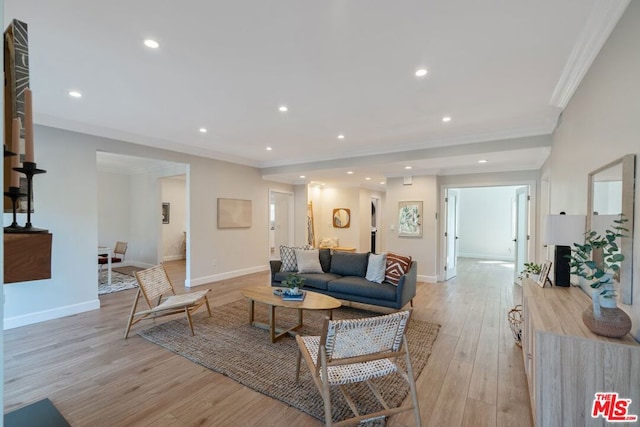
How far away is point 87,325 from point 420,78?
15.4ft

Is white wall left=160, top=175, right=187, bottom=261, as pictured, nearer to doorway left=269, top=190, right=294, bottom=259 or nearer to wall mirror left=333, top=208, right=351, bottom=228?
doorway left=269, top=190, right=294, bottom=259

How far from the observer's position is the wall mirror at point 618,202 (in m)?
1.61

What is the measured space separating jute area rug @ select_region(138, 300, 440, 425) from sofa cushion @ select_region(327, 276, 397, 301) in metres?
0.33

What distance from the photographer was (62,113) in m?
3.72

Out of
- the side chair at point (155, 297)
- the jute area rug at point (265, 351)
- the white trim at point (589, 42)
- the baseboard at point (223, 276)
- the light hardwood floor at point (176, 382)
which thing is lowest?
the light hardwood floor at point (176, 382)

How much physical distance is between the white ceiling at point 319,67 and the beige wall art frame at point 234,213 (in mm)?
1813

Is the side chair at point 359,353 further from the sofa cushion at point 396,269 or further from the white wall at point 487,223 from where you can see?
the white wall at point 487,223

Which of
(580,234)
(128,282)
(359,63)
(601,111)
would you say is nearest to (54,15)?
(359,63)

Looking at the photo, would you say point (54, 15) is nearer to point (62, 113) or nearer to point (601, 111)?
point (62, 113)

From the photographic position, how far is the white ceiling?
187cm

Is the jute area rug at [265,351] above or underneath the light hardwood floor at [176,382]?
above

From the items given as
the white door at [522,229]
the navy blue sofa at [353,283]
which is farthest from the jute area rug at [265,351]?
the white door at [522,229]

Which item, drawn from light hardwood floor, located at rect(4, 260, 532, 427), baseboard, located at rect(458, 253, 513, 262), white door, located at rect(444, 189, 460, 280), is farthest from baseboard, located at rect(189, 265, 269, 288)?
baseboard, located at rect(458, 253, 513, 262)

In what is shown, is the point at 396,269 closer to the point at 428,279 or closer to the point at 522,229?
the point at 428,279
